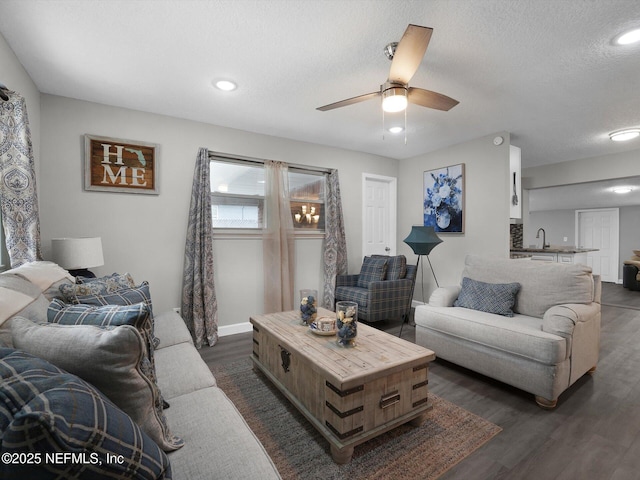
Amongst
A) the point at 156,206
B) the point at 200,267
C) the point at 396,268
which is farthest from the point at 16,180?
the point at 396,268

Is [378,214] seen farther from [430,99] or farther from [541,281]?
[430,99]

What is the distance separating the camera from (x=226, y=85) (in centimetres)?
259

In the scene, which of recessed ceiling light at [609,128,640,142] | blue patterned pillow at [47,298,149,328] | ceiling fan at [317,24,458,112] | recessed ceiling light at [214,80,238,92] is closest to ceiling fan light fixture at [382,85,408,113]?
ceiling fan at [317,24,458,112]

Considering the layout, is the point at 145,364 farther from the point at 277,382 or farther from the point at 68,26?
the point at 68,26

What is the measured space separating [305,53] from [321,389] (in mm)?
2266

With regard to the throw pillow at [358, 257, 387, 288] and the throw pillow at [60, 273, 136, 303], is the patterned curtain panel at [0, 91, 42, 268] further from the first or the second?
the throw pillow at [358, 257, 387, 288]

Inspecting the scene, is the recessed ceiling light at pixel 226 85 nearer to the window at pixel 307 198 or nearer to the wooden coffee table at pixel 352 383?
the window at pixel 307 198

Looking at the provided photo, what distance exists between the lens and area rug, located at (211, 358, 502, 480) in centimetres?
153

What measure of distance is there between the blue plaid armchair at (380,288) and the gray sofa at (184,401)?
7.72 feet

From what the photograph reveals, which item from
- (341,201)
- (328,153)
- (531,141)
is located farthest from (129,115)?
(531,141)

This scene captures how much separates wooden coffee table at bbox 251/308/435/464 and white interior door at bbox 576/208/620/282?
30.3 feet

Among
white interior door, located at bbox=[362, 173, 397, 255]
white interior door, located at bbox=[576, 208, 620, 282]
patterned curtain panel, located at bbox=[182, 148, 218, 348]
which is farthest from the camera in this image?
white interior door, located at bbox=[576, 208, 620, 282]

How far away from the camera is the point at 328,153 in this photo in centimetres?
439

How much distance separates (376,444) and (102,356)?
1558mm
